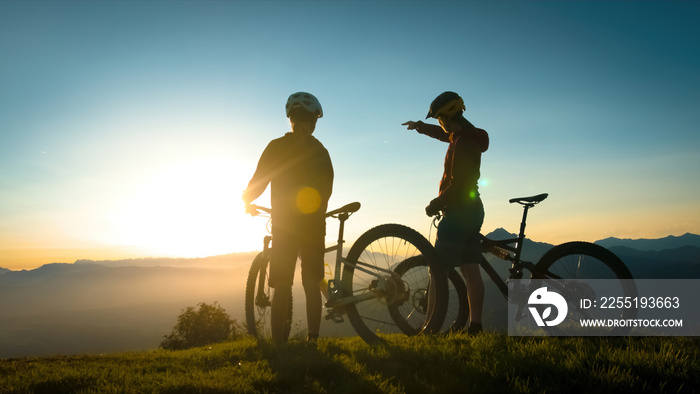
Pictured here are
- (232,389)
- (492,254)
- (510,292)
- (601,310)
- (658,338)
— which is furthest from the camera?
(492,254)

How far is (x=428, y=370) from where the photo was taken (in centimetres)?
356

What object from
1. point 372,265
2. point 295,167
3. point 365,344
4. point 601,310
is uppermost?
point 295,167

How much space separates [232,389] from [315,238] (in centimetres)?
217

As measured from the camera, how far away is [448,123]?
5438 mm

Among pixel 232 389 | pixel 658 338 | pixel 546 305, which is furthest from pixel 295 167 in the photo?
pixel 658 338

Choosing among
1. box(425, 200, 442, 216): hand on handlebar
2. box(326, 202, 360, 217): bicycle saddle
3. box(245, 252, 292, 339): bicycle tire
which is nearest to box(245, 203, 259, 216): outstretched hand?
box(245, 252, 292, 339): bicycle tire

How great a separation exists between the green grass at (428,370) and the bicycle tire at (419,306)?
807mm

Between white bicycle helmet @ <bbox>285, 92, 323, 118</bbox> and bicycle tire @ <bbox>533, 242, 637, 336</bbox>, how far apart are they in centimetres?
369

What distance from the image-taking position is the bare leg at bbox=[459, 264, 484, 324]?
4.99 meters

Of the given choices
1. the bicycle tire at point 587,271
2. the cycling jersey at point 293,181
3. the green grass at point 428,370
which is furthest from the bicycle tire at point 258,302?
the bicycle tire at point 587,271

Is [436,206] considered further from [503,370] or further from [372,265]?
[503,370]

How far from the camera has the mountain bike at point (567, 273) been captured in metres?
4.75

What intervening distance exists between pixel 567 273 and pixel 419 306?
2.02 metres

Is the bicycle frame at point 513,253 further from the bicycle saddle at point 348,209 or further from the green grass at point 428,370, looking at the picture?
the bicycle saddle at point 348,209
